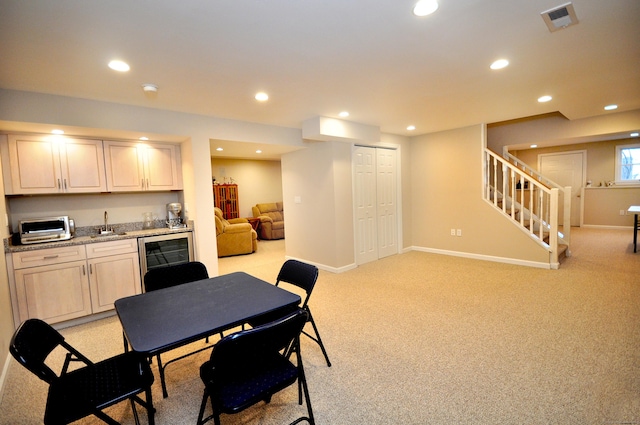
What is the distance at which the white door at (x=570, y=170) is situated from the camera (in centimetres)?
819

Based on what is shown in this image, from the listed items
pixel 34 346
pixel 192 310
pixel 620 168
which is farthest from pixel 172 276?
pixel 620 168

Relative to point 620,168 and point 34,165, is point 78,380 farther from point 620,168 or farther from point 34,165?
point 620,168

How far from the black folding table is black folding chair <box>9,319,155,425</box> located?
0.43 feet

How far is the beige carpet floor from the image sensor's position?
1857 mm

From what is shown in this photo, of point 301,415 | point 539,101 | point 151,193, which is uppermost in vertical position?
point 539,101

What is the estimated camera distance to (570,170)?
8.30m


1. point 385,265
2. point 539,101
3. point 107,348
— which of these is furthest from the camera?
point 385,265

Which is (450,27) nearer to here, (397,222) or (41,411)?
(41,411)

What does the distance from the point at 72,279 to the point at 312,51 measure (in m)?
3.29

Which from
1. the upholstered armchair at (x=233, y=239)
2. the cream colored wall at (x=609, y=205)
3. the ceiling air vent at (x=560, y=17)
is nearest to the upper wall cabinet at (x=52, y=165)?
the upholstered armchair at (x=233, y=239)

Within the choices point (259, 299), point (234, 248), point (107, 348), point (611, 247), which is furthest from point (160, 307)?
point (611, 247)

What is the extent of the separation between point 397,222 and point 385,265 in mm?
1148

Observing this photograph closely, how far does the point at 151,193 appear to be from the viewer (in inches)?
164

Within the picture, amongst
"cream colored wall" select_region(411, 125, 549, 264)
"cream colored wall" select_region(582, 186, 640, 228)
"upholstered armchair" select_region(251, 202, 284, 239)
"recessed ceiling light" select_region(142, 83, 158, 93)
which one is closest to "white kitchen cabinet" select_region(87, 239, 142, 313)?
"recessed ceiling light" select_region(142, 83, 158, 93)
